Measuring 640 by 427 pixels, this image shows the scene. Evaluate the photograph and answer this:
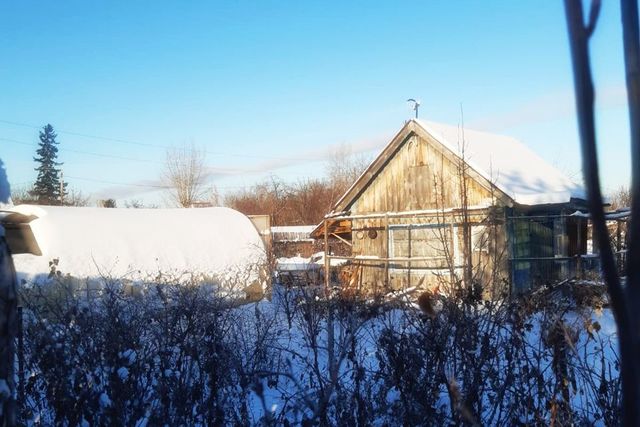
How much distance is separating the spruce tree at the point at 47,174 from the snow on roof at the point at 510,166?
43673 mm

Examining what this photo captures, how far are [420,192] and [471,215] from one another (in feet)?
6.30

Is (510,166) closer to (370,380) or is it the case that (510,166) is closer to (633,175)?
(370,380)

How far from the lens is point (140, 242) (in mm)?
14430

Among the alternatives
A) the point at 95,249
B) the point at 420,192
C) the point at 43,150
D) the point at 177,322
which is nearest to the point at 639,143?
the point at 177,322

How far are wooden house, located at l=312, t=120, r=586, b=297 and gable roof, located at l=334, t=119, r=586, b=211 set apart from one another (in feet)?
0.10

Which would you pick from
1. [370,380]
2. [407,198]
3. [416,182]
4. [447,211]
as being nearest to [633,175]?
[370,380]

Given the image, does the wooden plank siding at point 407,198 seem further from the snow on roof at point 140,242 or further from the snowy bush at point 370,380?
the snowy bush at point 370,380

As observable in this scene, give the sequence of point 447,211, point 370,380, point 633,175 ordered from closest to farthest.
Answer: point 633,175 < point 370,380 < point 447,211

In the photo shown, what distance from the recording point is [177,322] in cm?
613

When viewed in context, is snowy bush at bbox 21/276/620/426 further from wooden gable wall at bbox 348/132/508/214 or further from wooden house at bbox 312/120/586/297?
wooden gable wall at bbox 348/132/508/214

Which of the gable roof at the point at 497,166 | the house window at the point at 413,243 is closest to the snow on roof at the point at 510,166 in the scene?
the gable roof at the point at 497,166

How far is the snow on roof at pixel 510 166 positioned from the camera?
13.7 m

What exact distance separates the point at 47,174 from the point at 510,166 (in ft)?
159

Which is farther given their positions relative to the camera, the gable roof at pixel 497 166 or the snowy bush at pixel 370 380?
the gable roof at pixel 497 166
